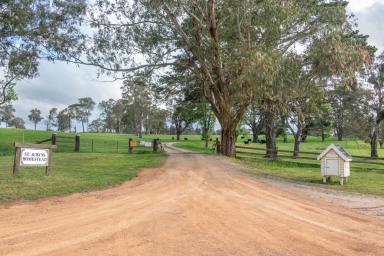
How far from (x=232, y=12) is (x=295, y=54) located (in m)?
4.20

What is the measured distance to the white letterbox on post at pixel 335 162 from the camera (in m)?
15.3

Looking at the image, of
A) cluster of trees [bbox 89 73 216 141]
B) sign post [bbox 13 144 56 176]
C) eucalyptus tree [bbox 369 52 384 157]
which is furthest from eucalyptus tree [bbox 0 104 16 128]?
sign post [bbox 13 144 56 176]

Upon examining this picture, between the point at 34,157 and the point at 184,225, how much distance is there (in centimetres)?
661

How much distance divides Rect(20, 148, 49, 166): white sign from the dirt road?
2580mm

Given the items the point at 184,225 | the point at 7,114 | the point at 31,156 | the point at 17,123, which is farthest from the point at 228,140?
the point at 17,123

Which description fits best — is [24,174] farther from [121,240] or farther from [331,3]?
[331,3]

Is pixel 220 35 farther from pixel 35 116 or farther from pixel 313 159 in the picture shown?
pixel 35 116

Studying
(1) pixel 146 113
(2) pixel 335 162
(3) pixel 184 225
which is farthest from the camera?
(1) pixel 146 113

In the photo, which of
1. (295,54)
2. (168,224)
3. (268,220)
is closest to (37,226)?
(168,224)

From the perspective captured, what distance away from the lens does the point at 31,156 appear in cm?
1217

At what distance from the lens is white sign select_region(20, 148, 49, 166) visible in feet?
39.1

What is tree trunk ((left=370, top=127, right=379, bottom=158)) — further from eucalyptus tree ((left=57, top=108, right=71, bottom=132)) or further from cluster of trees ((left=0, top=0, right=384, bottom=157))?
eucalyptus tree ((left=57, top=108, right=71, bottom=132))

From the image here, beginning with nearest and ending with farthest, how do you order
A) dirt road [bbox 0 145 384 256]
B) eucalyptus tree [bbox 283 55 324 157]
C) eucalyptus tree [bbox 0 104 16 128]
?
dirt road [bbox 0 145 384 256], eucalyptus tree [bbox 283 55 324 157], eucalyptus tree [bbox 0 104 16 128]

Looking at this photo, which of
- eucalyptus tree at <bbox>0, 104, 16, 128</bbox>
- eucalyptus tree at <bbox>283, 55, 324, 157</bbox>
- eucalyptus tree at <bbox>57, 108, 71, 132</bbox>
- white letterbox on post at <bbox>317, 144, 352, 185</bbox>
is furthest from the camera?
eucalyptus tree at <bbox>57, 108, 71, 132</bbox>
